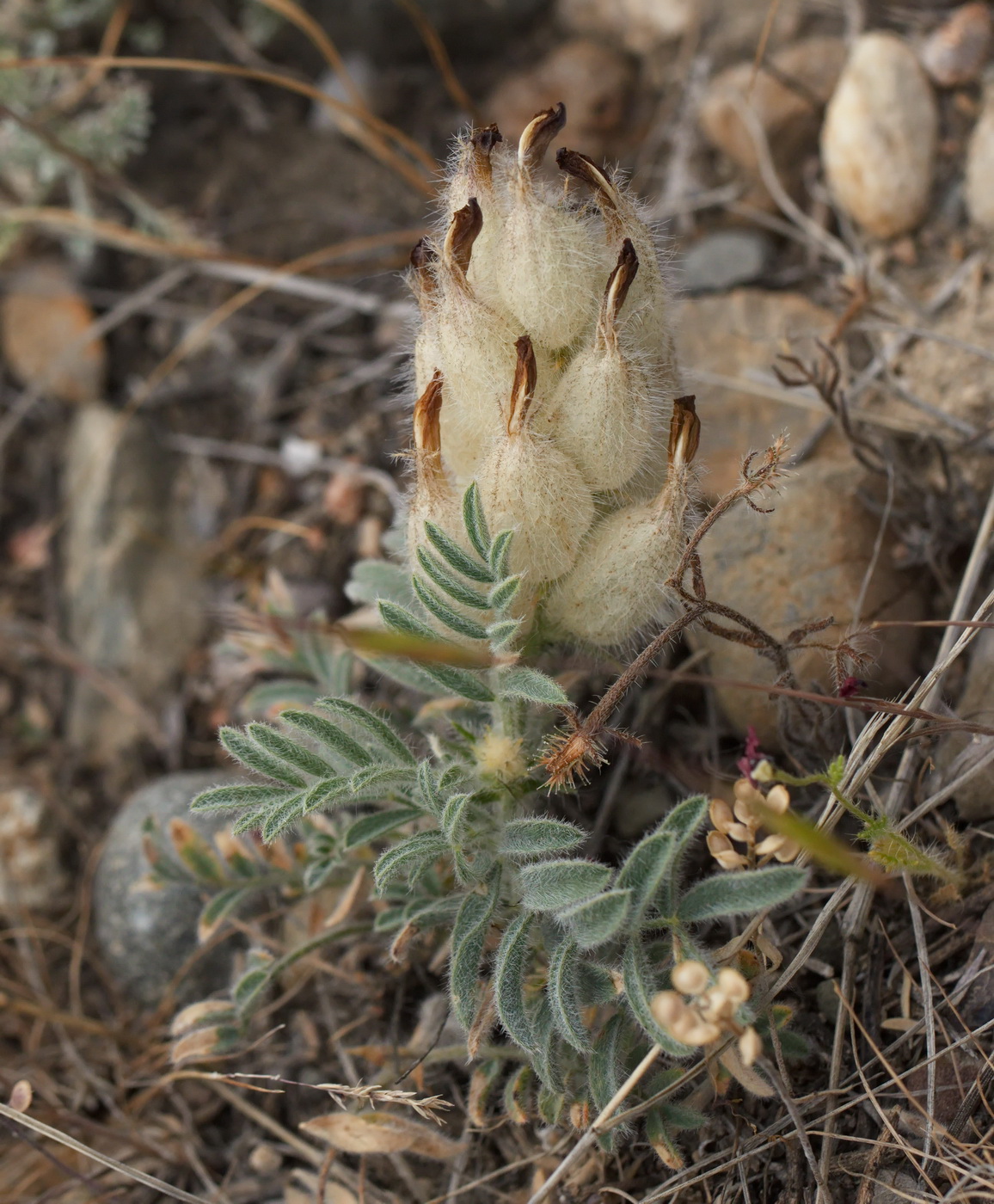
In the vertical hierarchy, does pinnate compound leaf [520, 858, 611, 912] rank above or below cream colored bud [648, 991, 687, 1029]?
above

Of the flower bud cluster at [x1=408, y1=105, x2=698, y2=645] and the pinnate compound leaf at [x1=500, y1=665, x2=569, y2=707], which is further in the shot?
the flower bud cluster at [x1=408, y1=105, x2=698, y2=645]

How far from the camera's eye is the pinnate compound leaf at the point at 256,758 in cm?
214

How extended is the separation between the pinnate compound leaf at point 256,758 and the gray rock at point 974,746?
Answer: 1.44 meters

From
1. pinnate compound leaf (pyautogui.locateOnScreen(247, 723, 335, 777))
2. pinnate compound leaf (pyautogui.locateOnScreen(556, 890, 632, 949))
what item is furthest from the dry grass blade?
pinnate compound leaf (pyautogui.locateOnScreen(556, 890, 632, 949))

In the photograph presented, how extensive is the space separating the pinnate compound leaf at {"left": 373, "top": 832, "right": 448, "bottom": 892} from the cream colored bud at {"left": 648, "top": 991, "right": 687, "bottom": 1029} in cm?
55

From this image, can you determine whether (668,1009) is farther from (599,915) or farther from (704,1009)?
(599,915)

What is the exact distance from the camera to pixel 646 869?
199 cm

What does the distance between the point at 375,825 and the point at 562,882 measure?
464mm

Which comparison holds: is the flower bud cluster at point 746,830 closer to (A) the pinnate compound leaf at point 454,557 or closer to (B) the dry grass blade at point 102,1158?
(A) the pinnate compound leaf at point 454,557

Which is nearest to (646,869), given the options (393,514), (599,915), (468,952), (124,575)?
(599,915)

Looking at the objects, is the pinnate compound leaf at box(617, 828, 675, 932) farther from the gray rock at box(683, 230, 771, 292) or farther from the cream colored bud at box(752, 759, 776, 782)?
the gray rock at box(683, 230, 771, 292)

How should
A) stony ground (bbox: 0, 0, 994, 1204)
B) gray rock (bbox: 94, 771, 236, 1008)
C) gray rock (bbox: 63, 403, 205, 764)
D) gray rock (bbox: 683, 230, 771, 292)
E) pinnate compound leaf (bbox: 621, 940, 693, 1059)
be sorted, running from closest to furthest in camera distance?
pinnate compound leaf (bbox: 621, 940, 693, 1059) < stony ground (bbox: 0, 0, 994, 1204) < gray rock (bbox: 94, 771, 236, 1008) < gray rock (bbox: 683, 230, 771, 292) < gray rock (bbox: 63, 403, 205, 764)

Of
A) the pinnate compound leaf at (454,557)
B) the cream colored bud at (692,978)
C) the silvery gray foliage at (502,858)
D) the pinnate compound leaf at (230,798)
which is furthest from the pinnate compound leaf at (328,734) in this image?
the cream colored bud at (692,978)

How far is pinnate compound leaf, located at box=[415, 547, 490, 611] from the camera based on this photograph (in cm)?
211
